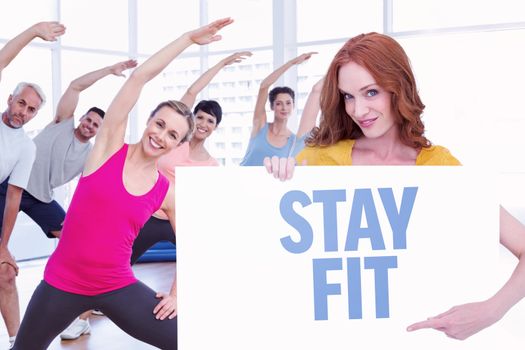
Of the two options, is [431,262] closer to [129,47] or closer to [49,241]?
[49,241]

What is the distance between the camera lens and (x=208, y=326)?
1.48 meters

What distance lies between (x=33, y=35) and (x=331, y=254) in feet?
7.27

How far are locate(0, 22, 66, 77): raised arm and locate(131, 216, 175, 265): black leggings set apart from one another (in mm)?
1008

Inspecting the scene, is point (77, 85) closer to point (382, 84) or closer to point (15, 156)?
point (15, 156)

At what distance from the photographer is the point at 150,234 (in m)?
3.40

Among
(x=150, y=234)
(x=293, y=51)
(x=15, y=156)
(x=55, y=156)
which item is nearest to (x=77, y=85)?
(x=55, y=156)

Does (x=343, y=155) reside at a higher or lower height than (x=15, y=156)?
higher

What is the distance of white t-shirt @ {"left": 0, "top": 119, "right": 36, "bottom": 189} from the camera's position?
136 inches

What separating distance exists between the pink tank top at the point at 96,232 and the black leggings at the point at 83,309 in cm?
3

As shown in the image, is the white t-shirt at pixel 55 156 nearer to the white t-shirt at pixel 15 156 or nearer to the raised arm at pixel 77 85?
the raised arm at pixel 77 85

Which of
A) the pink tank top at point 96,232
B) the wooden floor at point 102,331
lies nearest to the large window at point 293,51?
the wooden floor at point 102,331

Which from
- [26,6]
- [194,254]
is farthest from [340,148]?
[26,6]

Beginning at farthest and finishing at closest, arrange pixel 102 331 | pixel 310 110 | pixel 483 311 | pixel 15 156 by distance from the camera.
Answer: pixel 102 331 → pixel 15 156 → pixel 310 110 → pixel 483 311

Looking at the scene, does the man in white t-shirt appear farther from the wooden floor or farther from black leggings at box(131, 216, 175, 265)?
black leggings at box(131, 216, 175, 265)
